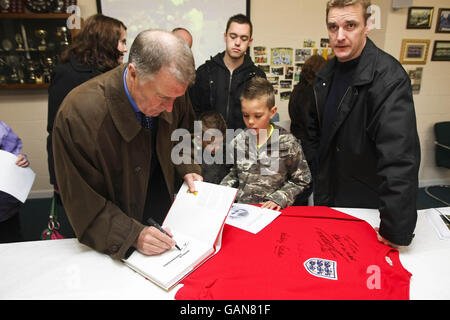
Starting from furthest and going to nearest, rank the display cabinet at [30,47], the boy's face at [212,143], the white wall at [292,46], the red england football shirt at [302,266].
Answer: the white wall at [292,46] → the display cabinet at [30,47] → the boy's face at [212,143] → the red england football shirt at [302,266]

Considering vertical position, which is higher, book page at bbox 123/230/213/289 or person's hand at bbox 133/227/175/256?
person's hand at bbox 133/227/175/256

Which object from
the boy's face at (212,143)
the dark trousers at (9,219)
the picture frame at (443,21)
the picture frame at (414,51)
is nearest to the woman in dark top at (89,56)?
the dark trousers at (9,219)

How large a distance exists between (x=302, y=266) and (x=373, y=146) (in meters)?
0.74

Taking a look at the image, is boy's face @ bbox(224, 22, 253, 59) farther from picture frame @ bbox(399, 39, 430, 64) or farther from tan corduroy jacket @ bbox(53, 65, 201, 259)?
picture frame @ bbox(399, 39, 430, 64)

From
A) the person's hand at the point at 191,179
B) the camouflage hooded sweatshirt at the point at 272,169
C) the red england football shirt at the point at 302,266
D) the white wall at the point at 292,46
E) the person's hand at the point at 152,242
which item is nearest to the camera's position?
the red england football shirt at the point at 302,266

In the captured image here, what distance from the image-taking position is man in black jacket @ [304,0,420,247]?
111 cm

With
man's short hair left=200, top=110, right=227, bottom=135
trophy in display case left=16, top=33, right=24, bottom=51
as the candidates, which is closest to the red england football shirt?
man's short hair left=200, top=110, right=227, bottom=135

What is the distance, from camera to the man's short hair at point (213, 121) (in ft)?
7.37

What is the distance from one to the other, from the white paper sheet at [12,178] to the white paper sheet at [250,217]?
111cm

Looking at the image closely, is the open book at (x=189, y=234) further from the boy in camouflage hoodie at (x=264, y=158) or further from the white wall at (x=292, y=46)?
the white wall at (x=292, y=46)

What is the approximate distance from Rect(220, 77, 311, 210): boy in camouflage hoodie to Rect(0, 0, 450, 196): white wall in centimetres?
231

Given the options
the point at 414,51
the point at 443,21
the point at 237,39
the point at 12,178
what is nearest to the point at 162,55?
the point at 12,178

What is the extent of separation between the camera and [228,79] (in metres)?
Answer: 2.44

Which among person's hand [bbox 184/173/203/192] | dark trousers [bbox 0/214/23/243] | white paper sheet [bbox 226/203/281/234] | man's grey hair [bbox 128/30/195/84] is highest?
man's grey hair [bbox 128/30/195/84]
